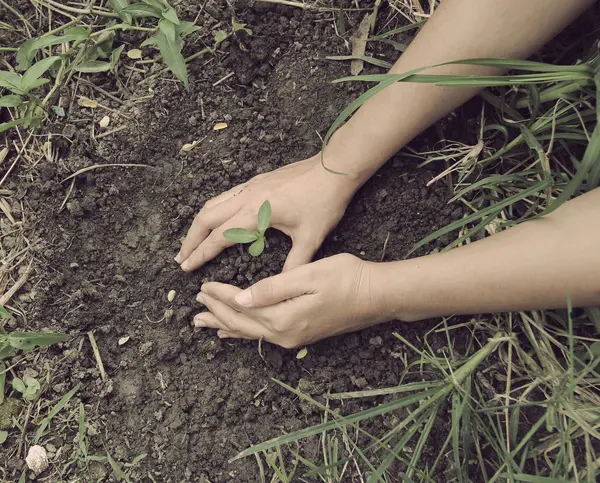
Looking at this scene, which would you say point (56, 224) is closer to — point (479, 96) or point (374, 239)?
point (374, 239)

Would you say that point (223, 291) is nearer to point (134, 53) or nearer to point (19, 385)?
point (19, 385)

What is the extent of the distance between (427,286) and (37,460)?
97 cm

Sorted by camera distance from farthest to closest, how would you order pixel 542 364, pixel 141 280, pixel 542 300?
pixel 141 280 → pixel 542 364 → pixel 542 300

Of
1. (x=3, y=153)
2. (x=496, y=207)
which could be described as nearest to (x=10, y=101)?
(x=3, y=153)

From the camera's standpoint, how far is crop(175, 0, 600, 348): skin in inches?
41.1

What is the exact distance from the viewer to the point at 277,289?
3.94 feet

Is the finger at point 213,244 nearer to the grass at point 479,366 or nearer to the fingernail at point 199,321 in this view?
the fingernail at point 199,321

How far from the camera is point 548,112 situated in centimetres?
125

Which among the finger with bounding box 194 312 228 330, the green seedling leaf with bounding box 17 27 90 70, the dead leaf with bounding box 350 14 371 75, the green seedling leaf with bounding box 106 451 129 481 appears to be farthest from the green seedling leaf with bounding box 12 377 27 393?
the dead leaf with bounding box 350 14 371 75

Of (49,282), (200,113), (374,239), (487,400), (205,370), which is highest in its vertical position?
(200,113)

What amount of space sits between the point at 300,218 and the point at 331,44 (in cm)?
47

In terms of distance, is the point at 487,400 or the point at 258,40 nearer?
the point at 487,400

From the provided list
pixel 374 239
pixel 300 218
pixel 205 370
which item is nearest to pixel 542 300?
pixel 374 239

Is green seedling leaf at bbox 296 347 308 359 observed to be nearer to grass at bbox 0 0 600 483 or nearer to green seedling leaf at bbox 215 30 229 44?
grass at bbox 0 0 600 483
